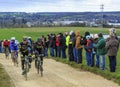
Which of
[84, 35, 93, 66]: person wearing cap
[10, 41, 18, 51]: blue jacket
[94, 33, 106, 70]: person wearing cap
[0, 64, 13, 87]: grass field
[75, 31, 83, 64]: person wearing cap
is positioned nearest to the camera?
[0, 64, 13, 87]: grass field

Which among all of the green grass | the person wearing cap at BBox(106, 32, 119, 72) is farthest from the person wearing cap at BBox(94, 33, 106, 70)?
the green grass

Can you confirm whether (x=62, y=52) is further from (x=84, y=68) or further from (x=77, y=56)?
(x=84, y=68)

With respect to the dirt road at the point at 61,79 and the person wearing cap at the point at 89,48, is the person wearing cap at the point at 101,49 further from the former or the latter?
the person wearing cap at the point at 89,48

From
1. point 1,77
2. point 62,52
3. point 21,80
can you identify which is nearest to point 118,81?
point 21,80

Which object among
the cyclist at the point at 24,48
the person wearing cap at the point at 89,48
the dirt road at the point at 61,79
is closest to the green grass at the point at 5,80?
the dirt road at the point at 61,79

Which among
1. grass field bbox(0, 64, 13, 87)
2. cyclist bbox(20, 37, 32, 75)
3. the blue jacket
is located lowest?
grass field bbox(0, 64, 13, 87)

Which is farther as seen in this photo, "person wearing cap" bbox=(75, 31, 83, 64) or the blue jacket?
the blue jacket

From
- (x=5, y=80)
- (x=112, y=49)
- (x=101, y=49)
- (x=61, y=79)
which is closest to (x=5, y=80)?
(x=5, y=80)

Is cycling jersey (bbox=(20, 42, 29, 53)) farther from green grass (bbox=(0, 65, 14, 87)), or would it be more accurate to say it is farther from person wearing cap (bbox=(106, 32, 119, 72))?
person wearing cap (bbox=(106, 32, 119, 72))

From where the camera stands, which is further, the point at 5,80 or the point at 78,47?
the point at 78,47

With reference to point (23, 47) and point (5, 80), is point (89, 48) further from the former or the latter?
point (5, 80)

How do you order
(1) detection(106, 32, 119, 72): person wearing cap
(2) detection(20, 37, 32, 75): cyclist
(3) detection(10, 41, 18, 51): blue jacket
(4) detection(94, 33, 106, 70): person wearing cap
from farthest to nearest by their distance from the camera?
1. (3) detection(10, 41, 18, 51): blue jacket
2. (4) detection(94, 33, 106, 70): person wearing cap
3. (2) detection(20, 37, 32, 75): cyclist
4. (1) detection(106, 32, 119, 72): person wearing cap

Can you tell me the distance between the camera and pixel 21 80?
2016 centimetres

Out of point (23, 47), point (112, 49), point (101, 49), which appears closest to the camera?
point (112, 49)
